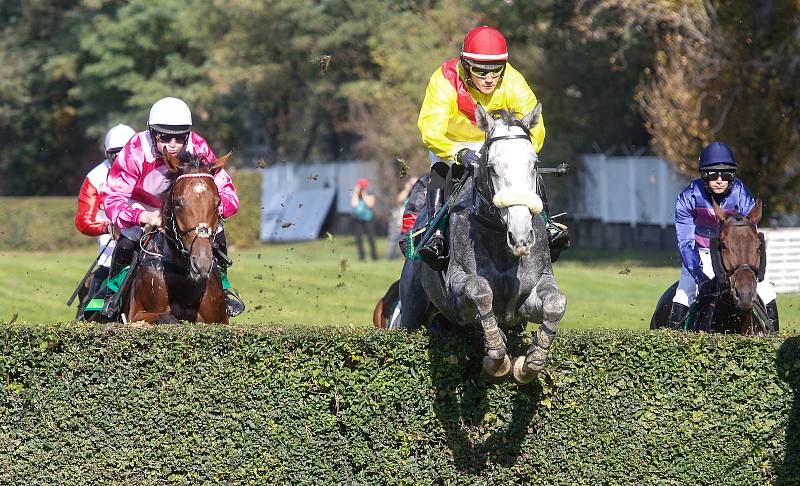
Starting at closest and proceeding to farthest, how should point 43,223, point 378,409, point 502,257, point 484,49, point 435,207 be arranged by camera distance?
point 502,257
point 378,409
point 484,49
point 435,207
point 43,223

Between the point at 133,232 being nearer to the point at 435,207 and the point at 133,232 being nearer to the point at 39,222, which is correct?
the point at 435,207

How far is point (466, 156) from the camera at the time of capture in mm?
7605

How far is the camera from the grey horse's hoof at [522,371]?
7074mm

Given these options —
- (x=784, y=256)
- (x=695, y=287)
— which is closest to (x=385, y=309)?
(x=695, y=287)

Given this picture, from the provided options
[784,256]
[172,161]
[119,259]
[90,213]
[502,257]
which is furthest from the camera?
[784,256]

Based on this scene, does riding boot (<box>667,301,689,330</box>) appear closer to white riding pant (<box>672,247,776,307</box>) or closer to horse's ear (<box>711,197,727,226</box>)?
white riding pant (<box>672,247,776,307</box>)

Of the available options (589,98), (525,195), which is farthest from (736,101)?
(525,195)

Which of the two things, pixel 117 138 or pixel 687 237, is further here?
pixel 117 138

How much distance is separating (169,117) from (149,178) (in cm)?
47

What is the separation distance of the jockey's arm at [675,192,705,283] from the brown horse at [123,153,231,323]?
344 centimetres

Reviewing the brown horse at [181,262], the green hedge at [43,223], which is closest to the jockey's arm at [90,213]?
the brown horse at [181,262]

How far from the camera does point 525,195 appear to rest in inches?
262

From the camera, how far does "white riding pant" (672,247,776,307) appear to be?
9289 mm

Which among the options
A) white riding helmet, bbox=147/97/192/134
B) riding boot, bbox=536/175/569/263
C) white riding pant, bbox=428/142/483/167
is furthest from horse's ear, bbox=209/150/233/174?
riding boot, bbox=536/175/569/263
